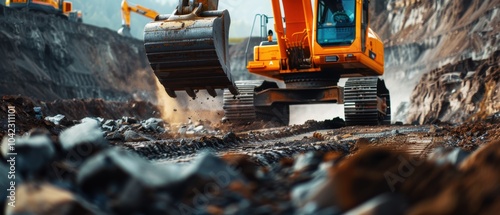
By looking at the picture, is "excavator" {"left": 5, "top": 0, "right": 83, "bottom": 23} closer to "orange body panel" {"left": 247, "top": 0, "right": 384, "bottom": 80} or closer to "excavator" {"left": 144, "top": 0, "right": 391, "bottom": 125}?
"excavator" {"left": 144, "top": 0, "right": 391, "bottom": 125}

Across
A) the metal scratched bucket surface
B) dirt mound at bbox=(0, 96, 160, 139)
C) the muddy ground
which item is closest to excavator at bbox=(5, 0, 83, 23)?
dirt mound at bbox=(0, 96, 160, 139)

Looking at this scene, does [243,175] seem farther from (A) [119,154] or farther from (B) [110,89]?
(B) [110,89]

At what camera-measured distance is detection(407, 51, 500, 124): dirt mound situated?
691 inches

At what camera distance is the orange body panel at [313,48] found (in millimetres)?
12383

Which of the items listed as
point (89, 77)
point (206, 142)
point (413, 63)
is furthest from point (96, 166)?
point (413, 63)

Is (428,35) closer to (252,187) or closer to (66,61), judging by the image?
(66,61)

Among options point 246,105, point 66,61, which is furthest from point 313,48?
point 66,61

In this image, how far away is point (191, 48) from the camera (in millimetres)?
7758

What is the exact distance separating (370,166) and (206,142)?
18.9 ft

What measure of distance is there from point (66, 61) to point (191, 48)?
2504cm

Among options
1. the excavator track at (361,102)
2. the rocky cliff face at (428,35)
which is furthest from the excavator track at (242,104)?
the rocky cliff face at (428,35)

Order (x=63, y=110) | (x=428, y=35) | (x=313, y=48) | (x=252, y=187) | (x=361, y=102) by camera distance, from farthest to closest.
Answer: (x=428, y=35) < (x=63, y=110) < (x=361, y=102) < (x=313, y=48) < (x=252, y=187)

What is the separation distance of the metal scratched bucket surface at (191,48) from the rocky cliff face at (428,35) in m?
18.2

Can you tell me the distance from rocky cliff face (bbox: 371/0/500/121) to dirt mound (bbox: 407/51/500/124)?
252 cm
